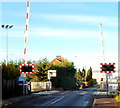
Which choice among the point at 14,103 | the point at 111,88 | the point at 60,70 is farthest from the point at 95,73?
the point at 14,103

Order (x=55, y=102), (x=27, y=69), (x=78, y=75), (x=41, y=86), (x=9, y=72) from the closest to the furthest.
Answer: (x=55, y=102), (x=9, y=72), (x=27, y=69), (x=41, y=86), (x=78, y=75)

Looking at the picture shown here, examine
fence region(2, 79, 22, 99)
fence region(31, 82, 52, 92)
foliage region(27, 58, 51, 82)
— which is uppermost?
foliage region(27, 58, 51, 82)

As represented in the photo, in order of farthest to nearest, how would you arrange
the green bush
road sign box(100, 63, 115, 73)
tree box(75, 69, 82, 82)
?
tree box(75, 69, 82, 82) → road sign box(100, 63, 115, 73) → the green bush

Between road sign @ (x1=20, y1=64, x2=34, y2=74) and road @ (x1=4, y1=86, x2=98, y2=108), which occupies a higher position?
road sign @ (x1=20, y1=64, x2=34, y2=74)

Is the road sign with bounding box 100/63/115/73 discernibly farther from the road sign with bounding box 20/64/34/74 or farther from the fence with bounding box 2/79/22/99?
the fence with bounding box 2/79/22/99

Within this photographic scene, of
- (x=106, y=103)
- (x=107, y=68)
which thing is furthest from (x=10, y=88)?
(x=106, y=103)

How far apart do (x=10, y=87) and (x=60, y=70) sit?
30.1m

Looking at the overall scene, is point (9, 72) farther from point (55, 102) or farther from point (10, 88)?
point (55, 102)

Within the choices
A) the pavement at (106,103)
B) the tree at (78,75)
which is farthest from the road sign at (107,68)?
the tree at (78,75)

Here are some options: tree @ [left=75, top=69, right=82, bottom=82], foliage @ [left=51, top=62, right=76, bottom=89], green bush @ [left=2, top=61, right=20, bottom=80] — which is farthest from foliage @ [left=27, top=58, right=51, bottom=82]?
tree @ [left=75, top=69, right=82, bottom=82]

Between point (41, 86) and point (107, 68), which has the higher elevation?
point (107, 68)

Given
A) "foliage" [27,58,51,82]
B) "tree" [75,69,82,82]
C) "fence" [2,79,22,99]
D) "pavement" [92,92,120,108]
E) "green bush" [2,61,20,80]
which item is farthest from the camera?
"tree" [75,69,82,82]

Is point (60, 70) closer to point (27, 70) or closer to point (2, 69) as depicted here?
Result: point (27, 70)

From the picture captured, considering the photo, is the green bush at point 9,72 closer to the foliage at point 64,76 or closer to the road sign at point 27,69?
the road sign at point 27,69
